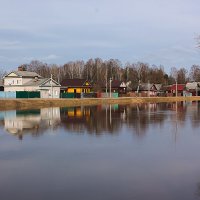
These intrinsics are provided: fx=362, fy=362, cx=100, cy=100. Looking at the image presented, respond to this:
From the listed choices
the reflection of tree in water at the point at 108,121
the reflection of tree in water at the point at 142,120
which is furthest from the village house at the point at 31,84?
the reflection of tree in water at the point at 142,120

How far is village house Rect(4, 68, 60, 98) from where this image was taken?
72.0 metres

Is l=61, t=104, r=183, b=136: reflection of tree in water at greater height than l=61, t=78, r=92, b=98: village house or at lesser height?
lesser

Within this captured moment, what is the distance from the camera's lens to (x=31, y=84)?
244ft

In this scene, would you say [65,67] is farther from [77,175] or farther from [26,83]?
[77,175]

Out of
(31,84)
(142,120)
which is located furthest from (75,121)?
(31,84)

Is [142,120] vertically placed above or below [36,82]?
below

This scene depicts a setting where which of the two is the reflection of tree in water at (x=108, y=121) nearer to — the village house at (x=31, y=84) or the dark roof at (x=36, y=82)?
the village house at (x=31, y=84)

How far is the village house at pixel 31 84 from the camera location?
72000 millimetres

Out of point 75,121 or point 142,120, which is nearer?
point 75,121

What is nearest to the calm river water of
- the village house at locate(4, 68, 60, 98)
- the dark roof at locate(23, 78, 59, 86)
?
the village house at locate(4, 68, 60, 98)

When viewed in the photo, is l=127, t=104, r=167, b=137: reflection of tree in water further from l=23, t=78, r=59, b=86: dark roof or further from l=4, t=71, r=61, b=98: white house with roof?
l=23, t=78, r=59, b=86: dark roof

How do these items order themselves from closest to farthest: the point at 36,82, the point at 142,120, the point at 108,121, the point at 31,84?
the point at 108,121 < the point at 142,120 < the point at 36,82 < the point at 31,84

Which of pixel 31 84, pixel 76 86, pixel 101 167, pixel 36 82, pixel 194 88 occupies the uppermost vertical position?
pixel 36 82

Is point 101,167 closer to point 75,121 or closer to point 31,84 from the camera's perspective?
point 75,121
